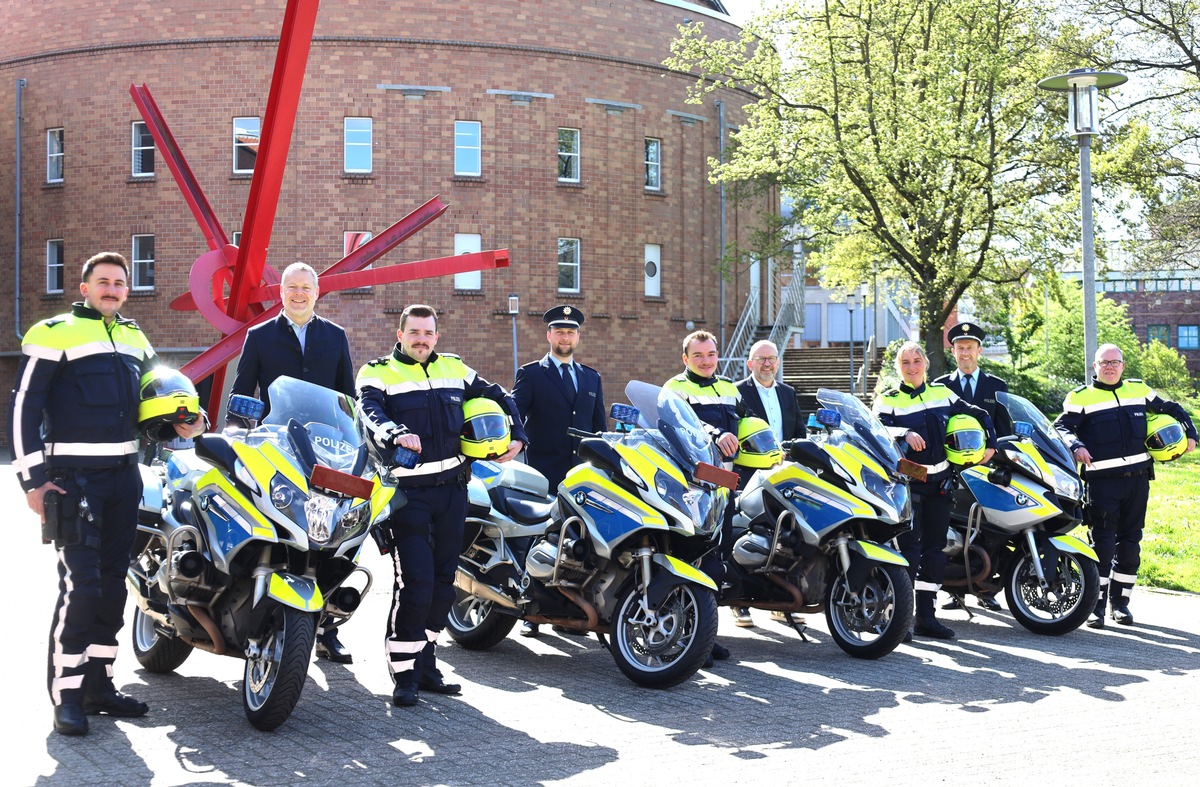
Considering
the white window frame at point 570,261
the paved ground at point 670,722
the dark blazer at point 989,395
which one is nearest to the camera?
the paved ground at point 670,722

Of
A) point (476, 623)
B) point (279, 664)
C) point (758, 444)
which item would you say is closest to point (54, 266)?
point (476, 623)

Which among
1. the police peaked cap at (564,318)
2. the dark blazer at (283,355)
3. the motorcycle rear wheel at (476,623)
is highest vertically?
the police peaked cap at (564,318)

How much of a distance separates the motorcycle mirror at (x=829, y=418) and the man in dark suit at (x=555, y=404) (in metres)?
1.50

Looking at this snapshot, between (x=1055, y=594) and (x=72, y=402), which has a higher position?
(x=72, y=402)

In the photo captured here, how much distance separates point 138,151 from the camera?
36.4 metres

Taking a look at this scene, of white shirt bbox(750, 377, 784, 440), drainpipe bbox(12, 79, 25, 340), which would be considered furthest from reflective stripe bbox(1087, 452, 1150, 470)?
drainpipe bbox(12, 79, 25, 340)

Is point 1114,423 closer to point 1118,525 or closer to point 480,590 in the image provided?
point 1118,525

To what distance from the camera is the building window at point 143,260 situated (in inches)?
1438

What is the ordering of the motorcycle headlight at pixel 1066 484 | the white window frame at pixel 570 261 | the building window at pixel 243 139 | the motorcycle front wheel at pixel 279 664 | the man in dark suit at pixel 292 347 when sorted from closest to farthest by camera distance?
the motorcycle front wheel at pixel 279 664 < the man in dark suit at pixel 292 347 < the motorcycle headlight at pixel 1066 484 < the building window at pixel 243 139 < the white window frame at pixel 570 261

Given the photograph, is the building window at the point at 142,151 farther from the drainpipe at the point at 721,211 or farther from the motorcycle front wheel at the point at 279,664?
the motorcycle front wheel at the point at 279,664

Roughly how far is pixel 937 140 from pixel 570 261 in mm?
12749

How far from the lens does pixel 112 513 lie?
6234 millimetres

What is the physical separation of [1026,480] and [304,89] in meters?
29.8

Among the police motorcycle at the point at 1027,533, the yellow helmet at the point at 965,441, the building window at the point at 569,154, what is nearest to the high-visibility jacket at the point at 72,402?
the yellow helmet at the point at 965,441
